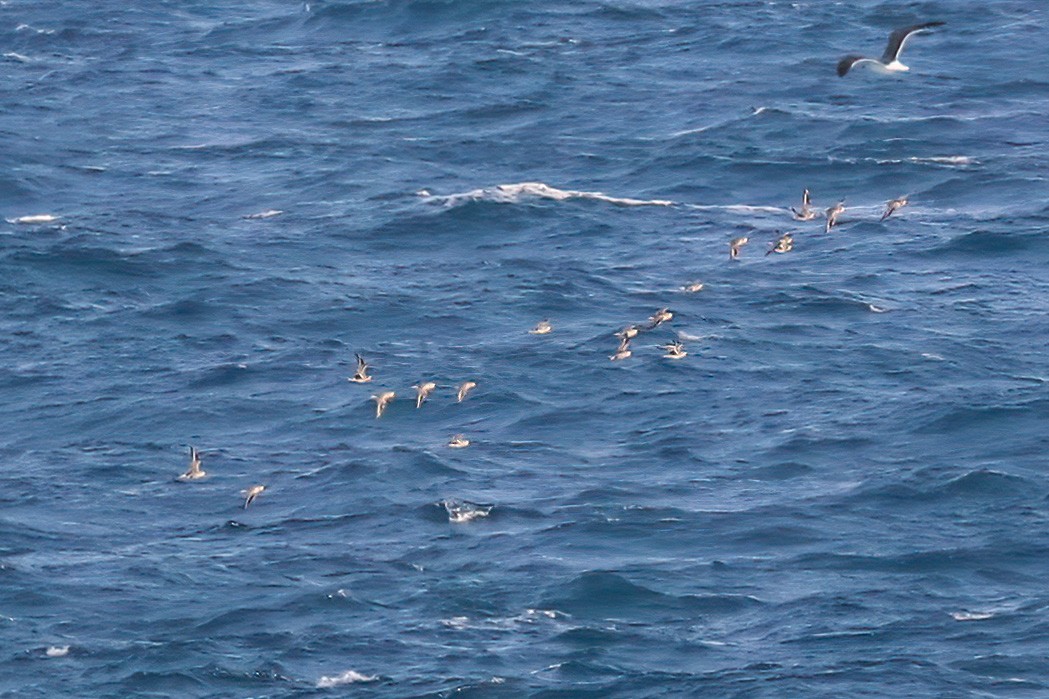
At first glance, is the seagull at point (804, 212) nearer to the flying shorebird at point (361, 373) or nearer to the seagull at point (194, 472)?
the flying shorebird at point (361, 373)

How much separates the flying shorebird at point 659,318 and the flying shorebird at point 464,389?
5.82 meters

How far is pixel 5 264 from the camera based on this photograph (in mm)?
82062

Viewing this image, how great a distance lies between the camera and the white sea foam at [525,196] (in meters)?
85.4

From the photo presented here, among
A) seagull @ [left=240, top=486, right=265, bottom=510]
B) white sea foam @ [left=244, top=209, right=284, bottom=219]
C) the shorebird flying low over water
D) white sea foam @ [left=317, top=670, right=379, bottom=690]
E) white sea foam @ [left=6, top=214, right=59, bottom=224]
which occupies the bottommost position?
white sea foam @ [left=6, top=214, right=59, bottom=224]

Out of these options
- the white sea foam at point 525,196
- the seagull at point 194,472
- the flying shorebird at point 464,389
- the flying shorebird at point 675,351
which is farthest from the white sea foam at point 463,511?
the white sea foam at point 525,196

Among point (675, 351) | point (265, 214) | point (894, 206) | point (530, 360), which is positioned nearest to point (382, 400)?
point (530, 360)

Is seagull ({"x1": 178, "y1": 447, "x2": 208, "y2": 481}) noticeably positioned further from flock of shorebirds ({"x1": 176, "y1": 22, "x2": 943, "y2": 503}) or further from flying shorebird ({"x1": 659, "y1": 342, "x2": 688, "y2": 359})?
flying shorebird ({"x1": 659, "y1": 342, "x2": 688, "y2": 359})

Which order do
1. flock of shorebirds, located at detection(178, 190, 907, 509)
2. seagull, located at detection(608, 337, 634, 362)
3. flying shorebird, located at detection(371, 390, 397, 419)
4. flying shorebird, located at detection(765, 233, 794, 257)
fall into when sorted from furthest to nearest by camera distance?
flying shorebird, located at detection(765, 233, 794, 257)
seagull, located at detection(608, 337, 634, 362)
flying shorebird, located at detection(371, 390, 397, 419)
flock of shorebirds, located at detection(178, 190, 907, 509)

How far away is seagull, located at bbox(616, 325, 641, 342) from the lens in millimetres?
73438

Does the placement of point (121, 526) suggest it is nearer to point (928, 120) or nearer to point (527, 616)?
point (527, 616)

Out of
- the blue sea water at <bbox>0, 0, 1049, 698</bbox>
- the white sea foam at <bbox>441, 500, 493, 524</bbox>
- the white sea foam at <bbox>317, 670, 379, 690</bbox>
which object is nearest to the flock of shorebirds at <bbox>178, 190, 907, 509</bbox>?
the blue sea water at <bbox>0, 0, 1049, 698</bbox>

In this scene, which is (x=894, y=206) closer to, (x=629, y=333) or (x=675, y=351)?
(x=675, y=351)

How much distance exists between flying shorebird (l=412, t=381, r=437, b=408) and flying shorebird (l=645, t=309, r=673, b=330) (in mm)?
6982

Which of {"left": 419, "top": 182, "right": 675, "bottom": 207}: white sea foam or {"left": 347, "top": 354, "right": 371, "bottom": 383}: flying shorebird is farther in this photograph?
{"left": 419, "top": 182, "right": 675, "bottom": 207}: white sea foam
